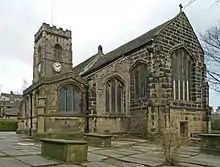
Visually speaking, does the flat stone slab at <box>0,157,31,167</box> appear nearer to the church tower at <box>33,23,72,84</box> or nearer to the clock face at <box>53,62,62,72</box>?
the church tower at <box>33,23,72,84</box>

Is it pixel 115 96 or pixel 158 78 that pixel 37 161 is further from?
pixel 115 96

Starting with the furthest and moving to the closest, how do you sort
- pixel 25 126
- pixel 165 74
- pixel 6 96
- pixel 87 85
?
pixel 6 96 < pixel 25 126 < pixel 87 85 < pixel 165 74

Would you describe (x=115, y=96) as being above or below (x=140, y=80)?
below

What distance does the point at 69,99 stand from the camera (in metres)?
22.8

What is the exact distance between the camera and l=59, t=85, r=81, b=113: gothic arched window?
2245 centimetres

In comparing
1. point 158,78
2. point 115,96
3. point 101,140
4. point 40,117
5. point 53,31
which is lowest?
point 101,140

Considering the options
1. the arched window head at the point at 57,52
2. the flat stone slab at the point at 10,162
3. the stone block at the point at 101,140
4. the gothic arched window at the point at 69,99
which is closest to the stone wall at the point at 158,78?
the gothic arched window at the point at 69,99

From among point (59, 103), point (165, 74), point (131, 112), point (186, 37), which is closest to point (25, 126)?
point (59, 103)

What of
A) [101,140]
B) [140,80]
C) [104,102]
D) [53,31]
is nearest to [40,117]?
[104,102]

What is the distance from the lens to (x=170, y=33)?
2212 centimetres

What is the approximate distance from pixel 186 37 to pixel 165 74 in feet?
15.6

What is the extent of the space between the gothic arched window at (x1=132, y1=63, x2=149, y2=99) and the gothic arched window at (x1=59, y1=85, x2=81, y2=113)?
4.82 meters

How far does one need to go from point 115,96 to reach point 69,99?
3966mm

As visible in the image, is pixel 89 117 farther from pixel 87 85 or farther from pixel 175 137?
pixel 175 137
